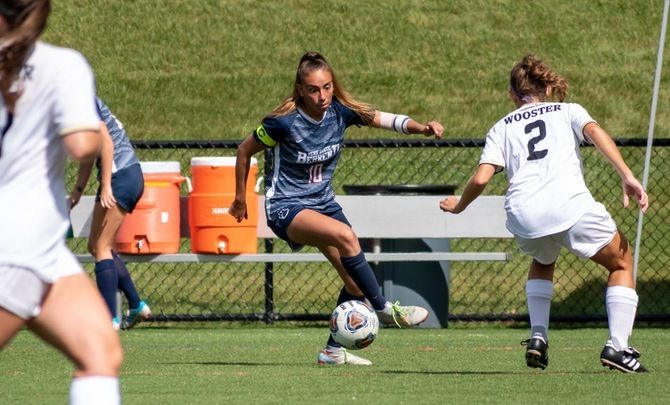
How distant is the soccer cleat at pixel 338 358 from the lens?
25.9 feet

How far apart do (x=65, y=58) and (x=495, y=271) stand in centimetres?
938

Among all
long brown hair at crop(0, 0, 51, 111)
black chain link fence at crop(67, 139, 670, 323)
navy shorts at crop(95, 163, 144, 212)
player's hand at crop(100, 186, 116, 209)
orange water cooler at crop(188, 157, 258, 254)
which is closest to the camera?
long brown hair at crop(0, 0, 51, 111)

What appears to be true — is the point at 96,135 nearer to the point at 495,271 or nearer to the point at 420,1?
the point at 495,271

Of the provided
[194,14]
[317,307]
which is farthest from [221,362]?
[194,14]

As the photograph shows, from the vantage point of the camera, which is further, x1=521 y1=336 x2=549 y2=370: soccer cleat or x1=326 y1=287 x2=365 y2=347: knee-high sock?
x1=326 y1=287 x2=365 y2=347: knee-high sock

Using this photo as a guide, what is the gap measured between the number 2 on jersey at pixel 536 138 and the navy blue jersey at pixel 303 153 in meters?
1.32

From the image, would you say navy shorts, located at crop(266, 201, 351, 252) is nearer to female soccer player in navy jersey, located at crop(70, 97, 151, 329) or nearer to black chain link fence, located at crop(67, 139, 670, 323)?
female soccer player in navy jersey, located at crop(70, 97, 151, 329)

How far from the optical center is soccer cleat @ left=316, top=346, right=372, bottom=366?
7.89 meters

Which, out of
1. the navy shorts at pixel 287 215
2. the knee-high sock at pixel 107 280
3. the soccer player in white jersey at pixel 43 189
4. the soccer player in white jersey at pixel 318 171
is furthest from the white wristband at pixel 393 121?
the soccer player in white jersey at pixel 43 189

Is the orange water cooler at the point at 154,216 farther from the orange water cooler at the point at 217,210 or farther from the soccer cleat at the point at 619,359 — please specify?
the soccer cleat at the point at 619,359

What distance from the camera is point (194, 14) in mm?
20281

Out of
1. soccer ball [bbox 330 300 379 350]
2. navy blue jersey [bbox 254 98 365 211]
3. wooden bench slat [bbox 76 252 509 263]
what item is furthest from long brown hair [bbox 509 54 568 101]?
wooden bench slat [bbox 76 252 509 263]

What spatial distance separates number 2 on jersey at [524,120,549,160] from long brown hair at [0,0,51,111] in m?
3.97

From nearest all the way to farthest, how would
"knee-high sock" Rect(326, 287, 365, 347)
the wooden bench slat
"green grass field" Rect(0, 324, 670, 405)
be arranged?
"green grass field" Rect(0, 324, 670, 405) → "knee-high sock" Rect(326, 287, 365, 347) → the wooden bench slat
